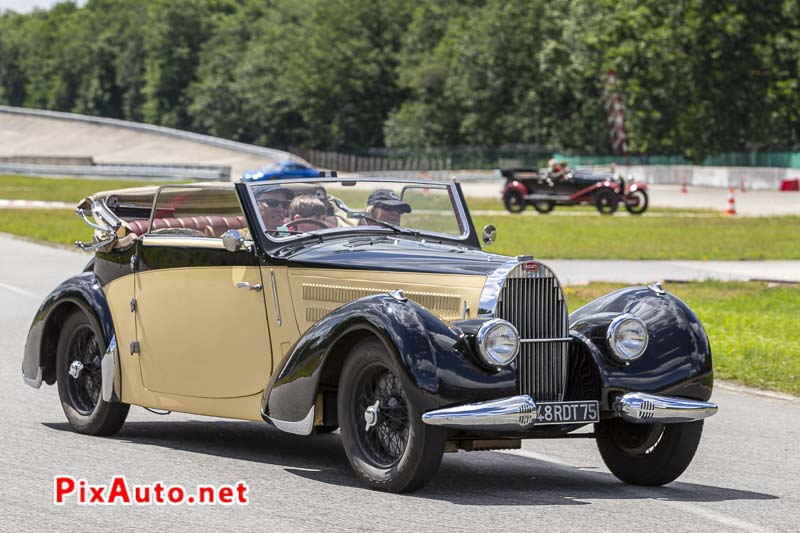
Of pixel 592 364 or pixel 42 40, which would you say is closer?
pixel 592 364

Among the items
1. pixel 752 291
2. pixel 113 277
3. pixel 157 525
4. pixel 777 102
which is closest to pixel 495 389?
pixel 157 525

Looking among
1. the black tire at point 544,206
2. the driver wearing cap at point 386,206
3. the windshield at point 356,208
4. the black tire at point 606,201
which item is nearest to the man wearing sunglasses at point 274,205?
the windshield at point 356,208

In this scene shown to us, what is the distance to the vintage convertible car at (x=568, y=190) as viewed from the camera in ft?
144

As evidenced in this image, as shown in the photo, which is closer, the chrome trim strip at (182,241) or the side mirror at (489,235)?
the chrome trim strip at (182,241)

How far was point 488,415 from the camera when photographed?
6898mm

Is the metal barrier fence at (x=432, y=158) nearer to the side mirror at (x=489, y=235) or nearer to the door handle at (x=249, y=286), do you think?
the side mirror at (x=489, y=235)

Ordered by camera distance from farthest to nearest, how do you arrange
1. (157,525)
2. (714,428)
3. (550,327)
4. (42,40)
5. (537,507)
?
1. (42,40)
2. (714,428)
3. (550,327)
4. (537,507)
5. (157,525)

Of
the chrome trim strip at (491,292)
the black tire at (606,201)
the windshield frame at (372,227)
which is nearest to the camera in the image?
the chrome trim strip at (491,292)

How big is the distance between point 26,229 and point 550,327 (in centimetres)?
2907

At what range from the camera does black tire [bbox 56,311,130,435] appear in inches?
360

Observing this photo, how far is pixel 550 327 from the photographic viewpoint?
747 cm

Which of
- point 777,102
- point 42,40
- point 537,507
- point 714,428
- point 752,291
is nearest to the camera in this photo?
point 537,507

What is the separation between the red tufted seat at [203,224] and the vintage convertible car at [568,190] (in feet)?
115

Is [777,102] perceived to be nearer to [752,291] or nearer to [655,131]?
[655,131]
